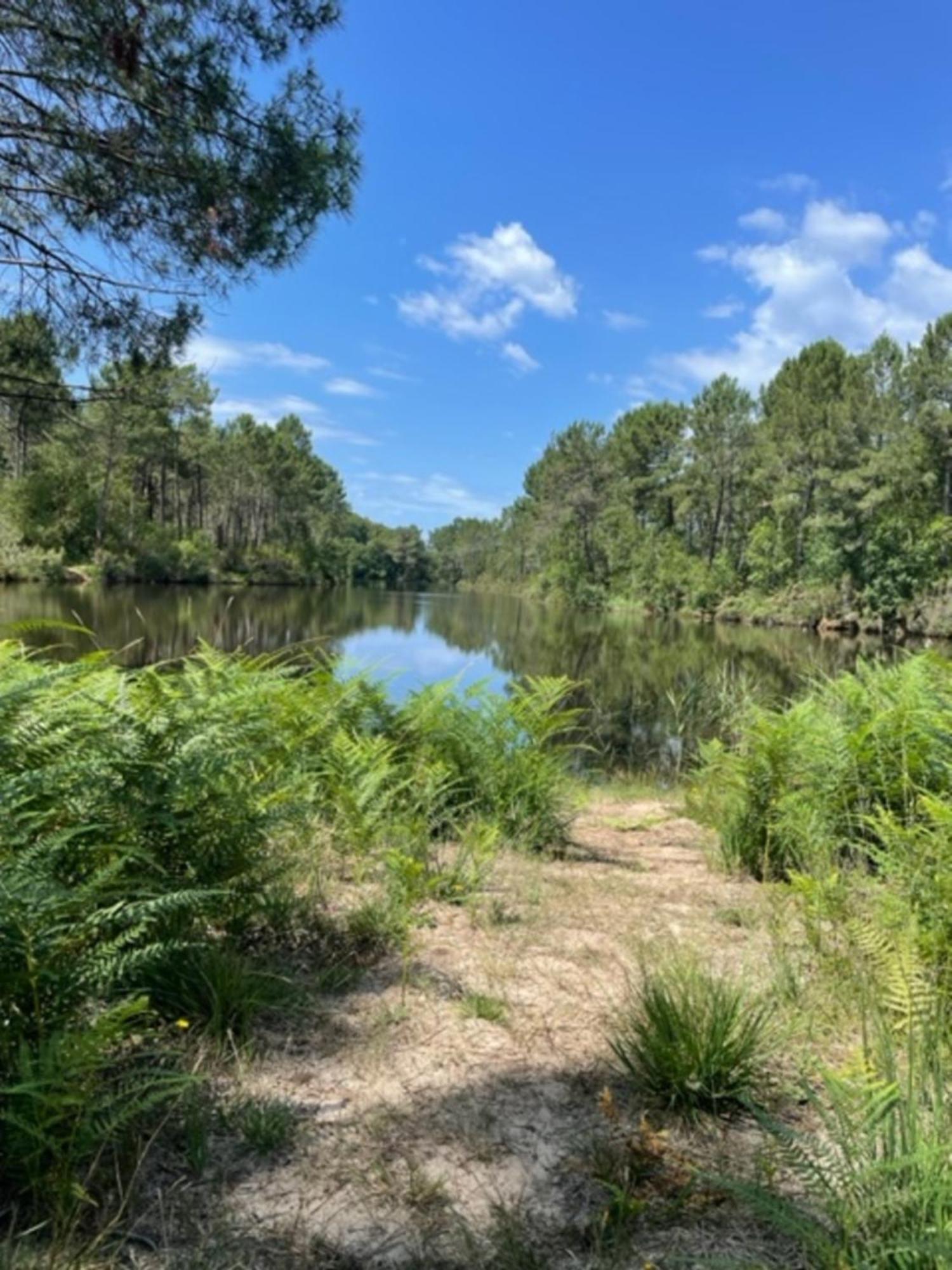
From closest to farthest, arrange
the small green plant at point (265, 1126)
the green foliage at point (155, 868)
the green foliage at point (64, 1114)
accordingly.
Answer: the green foliage at point (64, 1114) → the green foliage at point (155, 868) → the small green plant at point (265, 1126)

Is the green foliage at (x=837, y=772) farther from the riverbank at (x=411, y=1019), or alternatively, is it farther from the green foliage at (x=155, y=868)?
the green foliage at (x=155, y=868)

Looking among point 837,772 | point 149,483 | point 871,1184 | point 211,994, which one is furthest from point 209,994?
point 149,483

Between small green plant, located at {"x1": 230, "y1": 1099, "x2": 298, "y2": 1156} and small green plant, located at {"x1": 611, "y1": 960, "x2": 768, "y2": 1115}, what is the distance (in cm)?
75

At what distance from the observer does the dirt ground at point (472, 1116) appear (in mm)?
1310

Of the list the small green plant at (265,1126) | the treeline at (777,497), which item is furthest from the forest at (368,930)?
the treeline at (777,497)

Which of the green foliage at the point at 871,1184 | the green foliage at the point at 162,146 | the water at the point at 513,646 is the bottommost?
the water at the point at 513,646

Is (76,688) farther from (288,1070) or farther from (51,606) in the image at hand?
(51,606)

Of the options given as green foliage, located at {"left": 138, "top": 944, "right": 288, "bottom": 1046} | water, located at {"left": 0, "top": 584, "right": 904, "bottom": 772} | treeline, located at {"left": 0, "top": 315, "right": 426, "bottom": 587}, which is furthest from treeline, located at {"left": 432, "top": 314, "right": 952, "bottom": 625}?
green foliage, located at {"left": 138, "top": 944, "right": 288, "bottom": 1046}

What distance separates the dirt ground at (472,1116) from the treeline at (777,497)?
3019cm

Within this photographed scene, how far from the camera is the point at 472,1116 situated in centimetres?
165

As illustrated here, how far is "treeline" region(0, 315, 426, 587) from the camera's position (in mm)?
4828

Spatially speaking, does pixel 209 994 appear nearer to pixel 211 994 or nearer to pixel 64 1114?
pixel 211 994

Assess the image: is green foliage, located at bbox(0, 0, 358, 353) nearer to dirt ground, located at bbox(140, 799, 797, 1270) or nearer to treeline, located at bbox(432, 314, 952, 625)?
dirt ground, located at bbox(140, 799, 797, 1270)

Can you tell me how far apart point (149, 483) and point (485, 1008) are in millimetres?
51622
